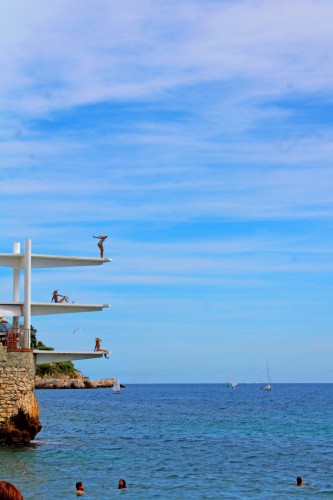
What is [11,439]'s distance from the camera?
31922 millimetres

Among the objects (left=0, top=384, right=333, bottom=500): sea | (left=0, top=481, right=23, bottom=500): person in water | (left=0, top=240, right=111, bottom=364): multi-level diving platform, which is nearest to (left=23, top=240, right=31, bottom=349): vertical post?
(left=0, top=240, right=111, bottom=364): multi-level diving platform

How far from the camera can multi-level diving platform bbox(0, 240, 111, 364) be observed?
3425 centimetres

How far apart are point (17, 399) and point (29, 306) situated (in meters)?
4.59

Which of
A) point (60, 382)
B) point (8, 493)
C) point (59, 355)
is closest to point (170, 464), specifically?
point (59, 355)

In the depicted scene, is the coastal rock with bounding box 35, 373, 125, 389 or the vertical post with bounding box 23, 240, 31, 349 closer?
the vertical post with bounding box 23, 240, 31, 349

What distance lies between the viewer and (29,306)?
34781mm

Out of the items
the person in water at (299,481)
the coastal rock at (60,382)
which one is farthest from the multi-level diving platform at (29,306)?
the coastal rock at (60,382)

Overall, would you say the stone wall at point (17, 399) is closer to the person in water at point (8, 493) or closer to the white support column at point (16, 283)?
the white support column at point (16, 283)

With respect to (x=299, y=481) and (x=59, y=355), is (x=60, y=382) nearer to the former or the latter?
(x=59, y=355)

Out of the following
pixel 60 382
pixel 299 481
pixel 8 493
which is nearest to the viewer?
pixel 8 493

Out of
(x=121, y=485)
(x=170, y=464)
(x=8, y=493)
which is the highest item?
(x=8, y=493)

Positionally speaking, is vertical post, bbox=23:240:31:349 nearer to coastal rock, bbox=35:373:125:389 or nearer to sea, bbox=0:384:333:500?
sea, bbox=0:384:333:500

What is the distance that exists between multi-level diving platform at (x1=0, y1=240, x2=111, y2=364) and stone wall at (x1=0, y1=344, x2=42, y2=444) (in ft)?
2.31

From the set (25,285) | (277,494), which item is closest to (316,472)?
(277,494)
